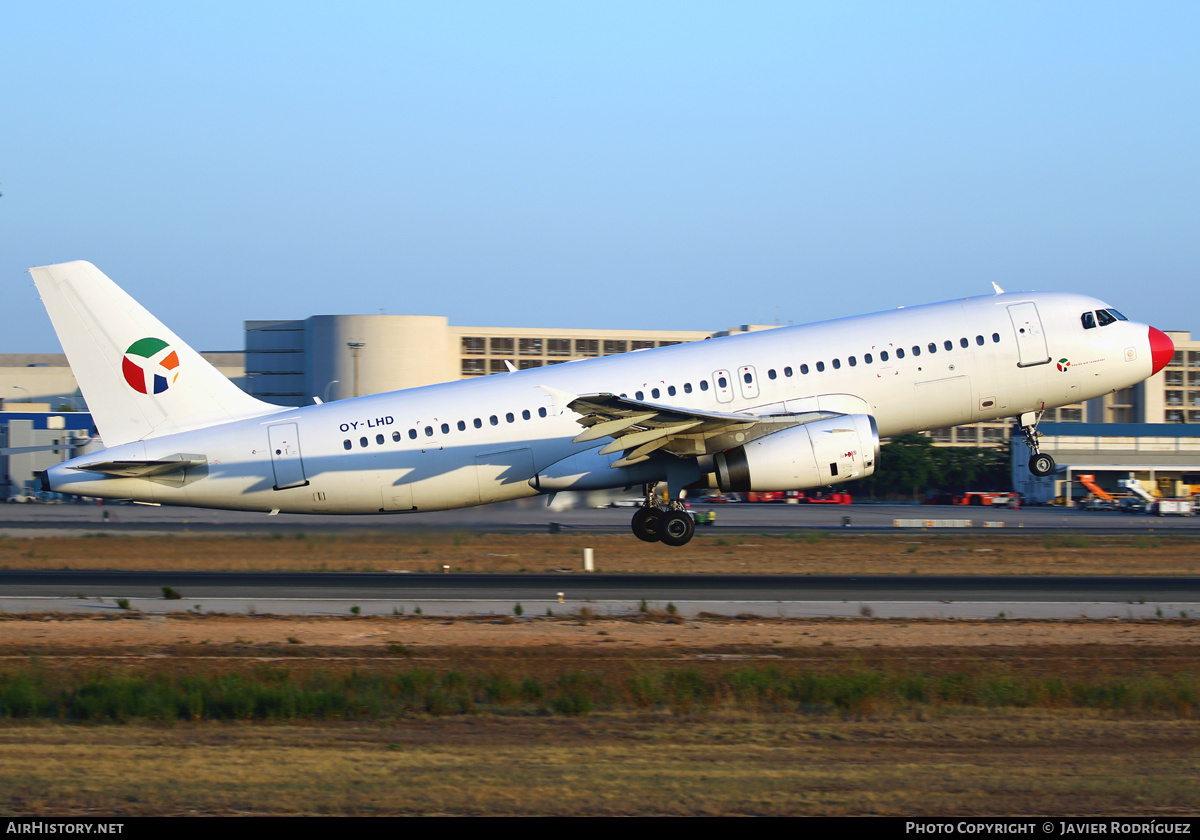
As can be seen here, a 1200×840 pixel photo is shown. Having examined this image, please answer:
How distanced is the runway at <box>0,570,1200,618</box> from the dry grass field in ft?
5.00

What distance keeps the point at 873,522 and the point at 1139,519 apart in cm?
1848

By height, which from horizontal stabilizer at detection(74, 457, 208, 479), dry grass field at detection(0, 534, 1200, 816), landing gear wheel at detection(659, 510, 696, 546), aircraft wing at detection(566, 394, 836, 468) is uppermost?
aircraft wing at detection(566, 394, 836, 468)

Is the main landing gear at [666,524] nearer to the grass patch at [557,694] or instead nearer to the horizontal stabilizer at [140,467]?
the horizontal stabilizer at [140,467]

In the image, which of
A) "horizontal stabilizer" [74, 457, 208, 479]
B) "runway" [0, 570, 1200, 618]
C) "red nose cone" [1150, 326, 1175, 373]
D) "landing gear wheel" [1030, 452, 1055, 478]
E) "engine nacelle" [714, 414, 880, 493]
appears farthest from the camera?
"red nose cone" [1150, 326, 1175, 373]

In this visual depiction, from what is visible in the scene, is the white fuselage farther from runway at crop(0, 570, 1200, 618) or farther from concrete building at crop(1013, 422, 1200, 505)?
concrete building at crop(1013, 422, 1200, 505)

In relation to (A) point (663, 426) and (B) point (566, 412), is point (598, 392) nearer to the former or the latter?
(B) point (566, 412)

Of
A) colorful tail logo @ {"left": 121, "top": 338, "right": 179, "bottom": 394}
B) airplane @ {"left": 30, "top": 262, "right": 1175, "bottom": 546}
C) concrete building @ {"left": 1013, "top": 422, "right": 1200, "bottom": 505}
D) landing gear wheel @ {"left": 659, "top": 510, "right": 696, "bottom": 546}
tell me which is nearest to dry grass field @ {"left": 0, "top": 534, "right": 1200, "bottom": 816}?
airplane @ {"left": 30, "top": 262, "right": 1175, "bottom": 546}

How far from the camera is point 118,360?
2742 cm

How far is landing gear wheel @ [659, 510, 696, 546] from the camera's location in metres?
28.1

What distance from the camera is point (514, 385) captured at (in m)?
28.1

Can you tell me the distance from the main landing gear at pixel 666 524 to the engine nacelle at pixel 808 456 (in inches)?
63.8
